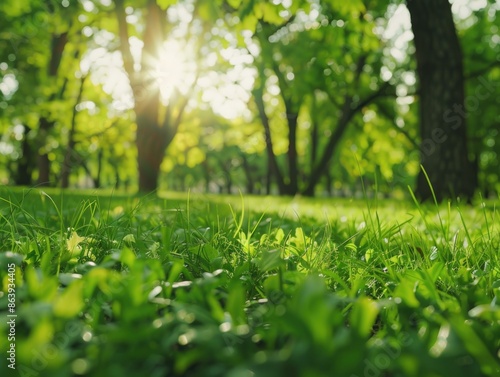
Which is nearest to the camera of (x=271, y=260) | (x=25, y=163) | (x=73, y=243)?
(x=271, y=260)

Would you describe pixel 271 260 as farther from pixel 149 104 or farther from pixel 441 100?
pixel 149 104

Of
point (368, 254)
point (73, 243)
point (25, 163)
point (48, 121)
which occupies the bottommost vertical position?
→ point (368, 254)

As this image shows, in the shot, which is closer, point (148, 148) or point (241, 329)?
point (241, 329)

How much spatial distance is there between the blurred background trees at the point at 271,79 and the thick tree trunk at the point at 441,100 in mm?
21

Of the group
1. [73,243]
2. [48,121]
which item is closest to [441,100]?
[73,243]

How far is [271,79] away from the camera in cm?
1842

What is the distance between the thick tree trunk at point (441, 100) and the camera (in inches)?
277

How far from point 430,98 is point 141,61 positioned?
649 cm

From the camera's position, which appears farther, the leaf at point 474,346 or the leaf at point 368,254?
the leaf at point 368,254

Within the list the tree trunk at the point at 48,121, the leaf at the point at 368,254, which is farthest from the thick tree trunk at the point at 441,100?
the tree trunk at the point at 48,121

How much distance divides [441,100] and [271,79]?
11699mm

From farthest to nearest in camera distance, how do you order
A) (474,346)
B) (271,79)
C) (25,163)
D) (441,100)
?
1. (25,163)
2. (271,79)
3. (441,100)
4. (474,346)

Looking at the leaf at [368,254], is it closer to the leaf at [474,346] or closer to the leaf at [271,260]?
the leaf at [271,260]

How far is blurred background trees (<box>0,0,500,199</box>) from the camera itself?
720cm
